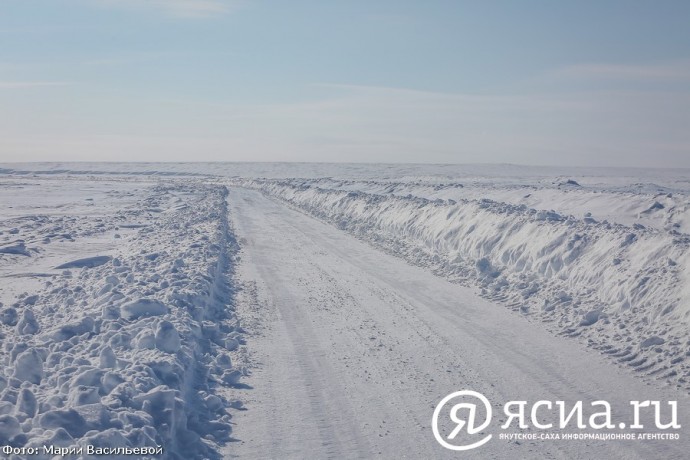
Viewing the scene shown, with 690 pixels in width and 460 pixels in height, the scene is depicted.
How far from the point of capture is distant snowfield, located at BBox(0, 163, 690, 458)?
654 cm

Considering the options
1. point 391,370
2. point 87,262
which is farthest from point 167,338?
point 87,262

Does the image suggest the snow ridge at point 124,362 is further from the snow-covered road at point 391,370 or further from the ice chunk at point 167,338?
the snow-covered road at point 391,370

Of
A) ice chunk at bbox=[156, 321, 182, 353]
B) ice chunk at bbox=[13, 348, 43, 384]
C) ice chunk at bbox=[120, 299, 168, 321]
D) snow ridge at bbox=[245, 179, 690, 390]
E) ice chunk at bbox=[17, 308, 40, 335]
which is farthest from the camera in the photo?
ice chunk at bbox=[120, 299, 168, 321]

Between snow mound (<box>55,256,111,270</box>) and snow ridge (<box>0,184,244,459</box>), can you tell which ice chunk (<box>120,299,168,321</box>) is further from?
snow mound (<box>55,256,111,270</box>)

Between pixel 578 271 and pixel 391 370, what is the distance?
6.93 m

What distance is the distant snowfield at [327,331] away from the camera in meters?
6.54

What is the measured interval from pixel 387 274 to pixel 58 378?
424 inches

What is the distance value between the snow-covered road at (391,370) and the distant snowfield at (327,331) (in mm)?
36

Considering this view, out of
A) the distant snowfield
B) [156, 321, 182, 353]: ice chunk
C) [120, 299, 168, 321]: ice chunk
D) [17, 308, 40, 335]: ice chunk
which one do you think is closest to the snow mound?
the distant snowfield

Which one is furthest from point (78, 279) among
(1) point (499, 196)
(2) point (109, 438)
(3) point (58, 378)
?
(1) point (499, 196)

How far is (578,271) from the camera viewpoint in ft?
46.5

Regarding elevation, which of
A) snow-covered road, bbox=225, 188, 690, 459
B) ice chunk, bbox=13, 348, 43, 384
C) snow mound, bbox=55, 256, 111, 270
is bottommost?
snow mound, bbox=55, 256, 111, 270

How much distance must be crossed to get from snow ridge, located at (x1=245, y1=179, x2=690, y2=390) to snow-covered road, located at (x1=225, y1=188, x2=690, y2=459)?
676mm

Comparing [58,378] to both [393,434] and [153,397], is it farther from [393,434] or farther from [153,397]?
[393,434]
